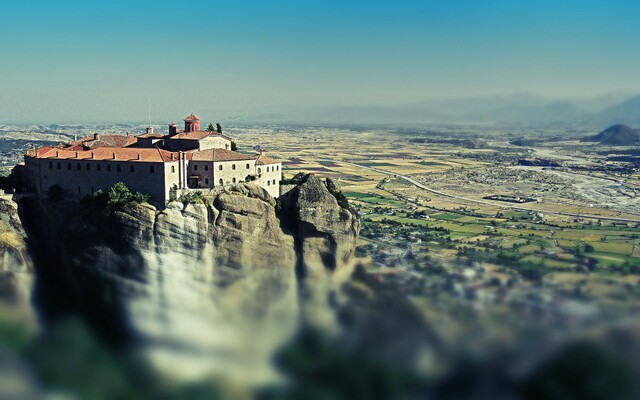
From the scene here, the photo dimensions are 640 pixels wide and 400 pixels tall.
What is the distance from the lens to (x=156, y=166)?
27328 millimetres

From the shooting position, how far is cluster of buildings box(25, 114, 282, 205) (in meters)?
27.6

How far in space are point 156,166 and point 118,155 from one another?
2.19 metres

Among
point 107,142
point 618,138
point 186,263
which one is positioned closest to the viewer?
point 186,263

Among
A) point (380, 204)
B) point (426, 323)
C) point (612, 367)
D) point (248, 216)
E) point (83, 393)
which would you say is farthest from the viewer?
point (380, 204)

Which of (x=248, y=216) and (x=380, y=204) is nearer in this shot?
(x=248, y=216)

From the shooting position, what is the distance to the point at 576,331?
23875 mm

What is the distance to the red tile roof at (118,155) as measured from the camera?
2783 cm

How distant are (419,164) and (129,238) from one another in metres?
81.2

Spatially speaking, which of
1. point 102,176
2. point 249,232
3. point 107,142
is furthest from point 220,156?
point 107,142

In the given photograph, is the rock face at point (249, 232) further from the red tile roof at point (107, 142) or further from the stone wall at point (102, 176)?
the red tile roof at point (107, 142)

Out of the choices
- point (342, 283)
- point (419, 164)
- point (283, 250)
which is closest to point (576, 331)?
point (342, 283)

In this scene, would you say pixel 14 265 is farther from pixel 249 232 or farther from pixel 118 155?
pixel 249 232

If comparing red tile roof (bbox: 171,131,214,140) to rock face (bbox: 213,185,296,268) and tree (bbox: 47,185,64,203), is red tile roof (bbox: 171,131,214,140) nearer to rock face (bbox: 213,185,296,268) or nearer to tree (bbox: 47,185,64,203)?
rock face (bbox: 213,185,296,268)

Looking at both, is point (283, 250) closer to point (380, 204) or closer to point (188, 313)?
point (188, 313)
